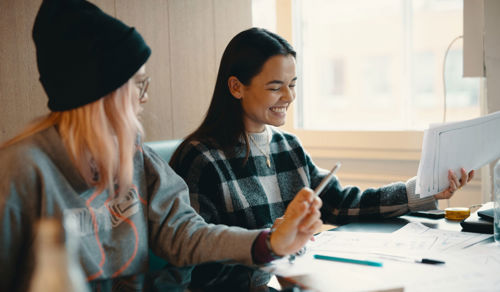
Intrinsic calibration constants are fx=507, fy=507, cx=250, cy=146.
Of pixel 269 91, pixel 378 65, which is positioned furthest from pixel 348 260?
pixel 378 65

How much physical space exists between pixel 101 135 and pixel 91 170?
0.23ft

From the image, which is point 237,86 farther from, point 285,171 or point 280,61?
point 285,171

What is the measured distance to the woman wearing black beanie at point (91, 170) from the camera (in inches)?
32.9

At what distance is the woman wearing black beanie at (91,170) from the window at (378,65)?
6.06 feet

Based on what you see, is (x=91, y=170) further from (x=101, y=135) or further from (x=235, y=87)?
(x=235, y=87)

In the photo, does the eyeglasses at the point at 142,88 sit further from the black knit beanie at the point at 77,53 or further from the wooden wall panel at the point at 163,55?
the wooden wall panel at the point at 163,55

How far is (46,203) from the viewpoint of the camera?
852mm

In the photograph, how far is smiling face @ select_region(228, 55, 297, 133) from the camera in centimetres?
148

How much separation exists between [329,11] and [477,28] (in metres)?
0.97

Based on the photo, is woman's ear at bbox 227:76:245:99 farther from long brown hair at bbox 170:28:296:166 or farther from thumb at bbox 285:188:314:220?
thumb at bbox 285:188:314:220

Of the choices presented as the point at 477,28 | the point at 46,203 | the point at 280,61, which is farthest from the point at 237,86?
the point at 477,28

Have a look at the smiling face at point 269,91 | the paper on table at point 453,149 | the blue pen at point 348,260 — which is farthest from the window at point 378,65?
the blue pen at point 348,260

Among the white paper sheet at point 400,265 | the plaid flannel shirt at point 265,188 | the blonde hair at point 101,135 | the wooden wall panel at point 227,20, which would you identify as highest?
the wooden wall panel at point 227,20

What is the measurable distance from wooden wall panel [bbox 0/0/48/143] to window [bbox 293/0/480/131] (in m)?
1.85
